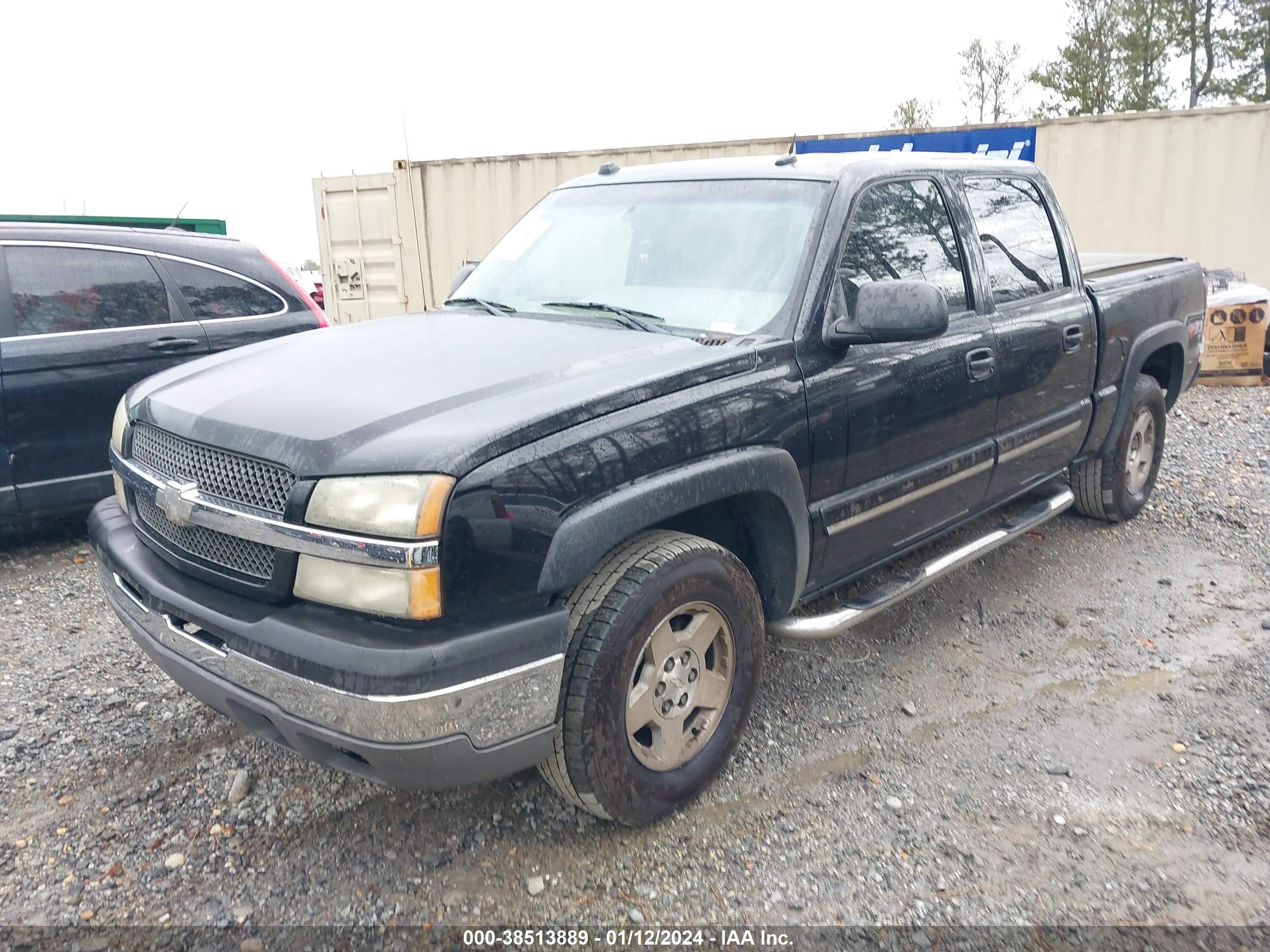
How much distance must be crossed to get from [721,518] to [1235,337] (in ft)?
26.6

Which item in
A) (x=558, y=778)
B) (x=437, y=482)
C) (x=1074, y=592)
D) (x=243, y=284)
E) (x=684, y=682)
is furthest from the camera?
(x=243, y=284)

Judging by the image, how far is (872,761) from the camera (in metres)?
3.20

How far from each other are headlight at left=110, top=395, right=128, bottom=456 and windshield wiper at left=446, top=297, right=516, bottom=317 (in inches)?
49.2

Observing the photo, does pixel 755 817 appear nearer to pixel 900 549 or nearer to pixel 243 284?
pixel 900 549

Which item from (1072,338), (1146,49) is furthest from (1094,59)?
(1072,338)

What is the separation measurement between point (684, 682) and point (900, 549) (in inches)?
51.4

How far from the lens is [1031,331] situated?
407 cm

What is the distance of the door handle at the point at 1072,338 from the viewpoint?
431 centimetres

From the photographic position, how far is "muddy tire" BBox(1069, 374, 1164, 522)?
5223mm

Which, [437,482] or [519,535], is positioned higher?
[437,482]

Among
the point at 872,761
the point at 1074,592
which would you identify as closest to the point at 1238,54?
the point at 1074,592

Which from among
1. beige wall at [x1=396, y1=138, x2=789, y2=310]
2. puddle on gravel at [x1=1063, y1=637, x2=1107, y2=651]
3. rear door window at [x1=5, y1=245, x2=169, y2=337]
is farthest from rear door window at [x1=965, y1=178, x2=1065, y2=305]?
beige wall at [x1=396, y1=138, x2=789, y2=310]

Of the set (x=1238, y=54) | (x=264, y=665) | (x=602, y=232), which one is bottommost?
(x=264, y=665)

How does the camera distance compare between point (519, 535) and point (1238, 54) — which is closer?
point (519, 535)
